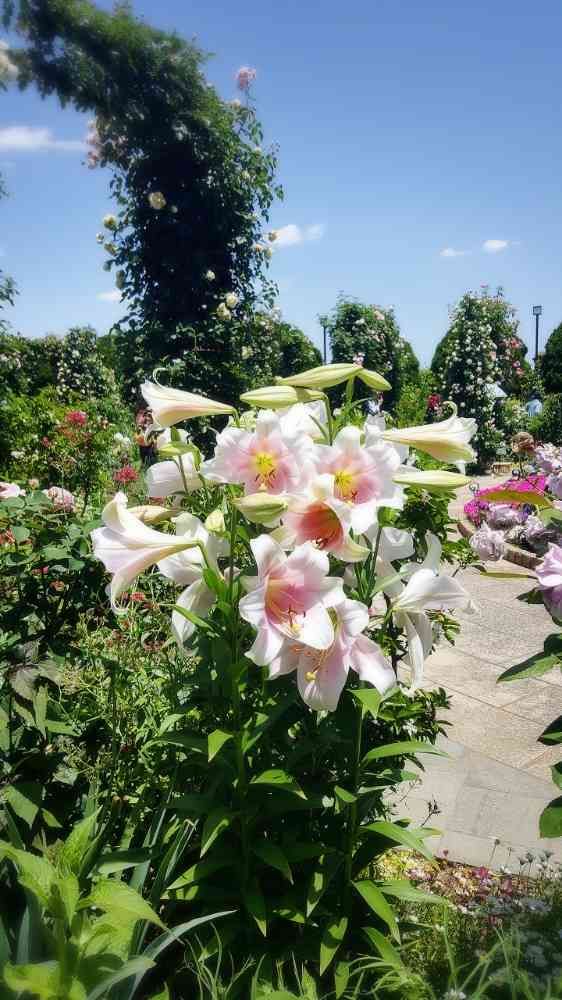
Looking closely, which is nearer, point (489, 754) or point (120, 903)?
point (120, 903)

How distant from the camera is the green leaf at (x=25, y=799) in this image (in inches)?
66.1

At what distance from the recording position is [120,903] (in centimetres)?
118

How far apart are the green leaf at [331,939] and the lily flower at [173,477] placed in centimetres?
89

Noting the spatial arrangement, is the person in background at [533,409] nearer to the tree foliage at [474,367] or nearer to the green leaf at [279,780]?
the tree foliage at [474,367]

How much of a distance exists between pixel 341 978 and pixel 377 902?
0.15 metres

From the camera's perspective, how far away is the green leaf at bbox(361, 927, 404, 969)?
4.67 ft

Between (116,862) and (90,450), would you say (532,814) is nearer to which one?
(116,862)

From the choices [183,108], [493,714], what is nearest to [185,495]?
[493,714]

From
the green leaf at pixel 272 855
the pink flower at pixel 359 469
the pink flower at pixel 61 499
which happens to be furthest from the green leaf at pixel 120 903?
the pink flower at pixel 61 499

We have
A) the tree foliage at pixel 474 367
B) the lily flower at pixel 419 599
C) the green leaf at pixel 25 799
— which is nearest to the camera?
the lily flower at pixel 419 599

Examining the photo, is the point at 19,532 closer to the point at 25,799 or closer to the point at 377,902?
the point at 25,799

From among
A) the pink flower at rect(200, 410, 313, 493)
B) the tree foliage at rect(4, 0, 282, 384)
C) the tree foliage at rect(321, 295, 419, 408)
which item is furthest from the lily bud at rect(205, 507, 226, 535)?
the tree foliage at rect(321, 295, 419, 408)

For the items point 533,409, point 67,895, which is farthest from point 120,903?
point 533,409

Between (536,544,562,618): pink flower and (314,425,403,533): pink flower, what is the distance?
1.29ft
